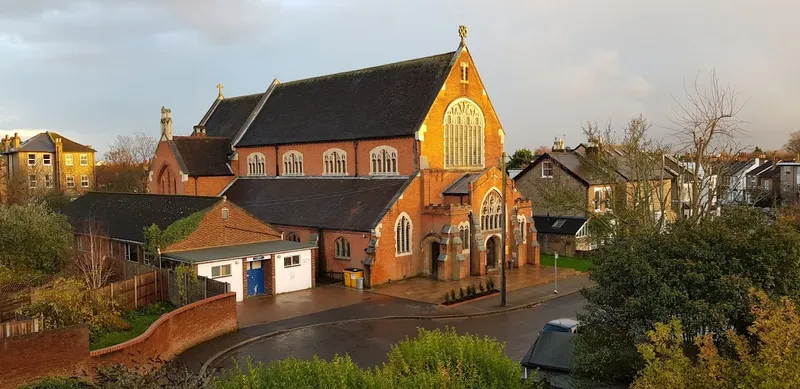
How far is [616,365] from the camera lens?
451 inches

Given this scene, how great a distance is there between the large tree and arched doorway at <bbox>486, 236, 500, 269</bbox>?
22.9 meters

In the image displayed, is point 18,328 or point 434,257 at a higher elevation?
point 18,328

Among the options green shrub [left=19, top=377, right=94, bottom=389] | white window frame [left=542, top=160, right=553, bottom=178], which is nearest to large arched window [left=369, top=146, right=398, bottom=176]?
white window frame [left=542, top=160, right=553, bottom=178]

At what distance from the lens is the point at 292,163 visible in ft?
132

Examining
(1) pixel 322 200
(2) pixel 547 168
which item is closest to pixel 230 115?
(1) pixel 322 200

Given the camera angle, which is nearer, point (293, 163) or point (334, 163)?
point (334, 163)

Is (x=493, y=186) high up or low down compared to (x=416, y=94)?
down

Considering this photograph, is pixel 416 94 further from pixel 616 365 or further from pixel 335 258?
pixel 616 365

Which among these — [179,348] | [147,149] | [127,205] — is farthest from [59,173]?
[179,348]

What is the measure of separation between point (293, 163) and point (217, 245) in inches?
482

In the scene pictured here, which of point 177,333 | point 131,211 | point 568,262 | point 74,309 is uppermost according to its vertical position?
point 131,211

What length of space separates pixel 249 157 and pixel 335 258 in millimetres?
14409

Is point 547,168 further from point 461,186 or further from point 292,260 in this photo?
point 292,260

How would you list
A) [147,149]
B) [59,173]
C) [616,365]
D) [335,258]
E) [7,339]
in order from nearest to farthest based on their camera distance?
[616,365]
[7,339]
[335,258]
[59,173]
[147,149]
